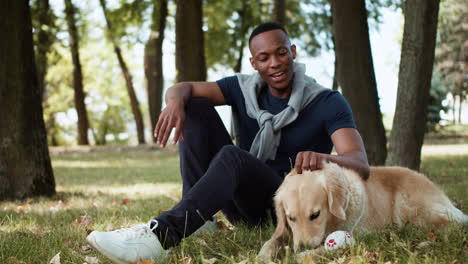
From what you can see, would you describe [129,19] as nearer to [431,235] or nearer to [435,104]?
[435,104]

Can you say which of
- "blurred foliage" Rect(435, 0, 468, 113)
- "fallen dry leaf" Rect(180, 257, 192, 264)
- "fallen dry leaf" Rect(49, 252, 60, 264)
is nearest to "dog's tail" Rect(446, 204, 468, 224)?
"fallen dry leaf" Rect(180, 257, 192, 264)

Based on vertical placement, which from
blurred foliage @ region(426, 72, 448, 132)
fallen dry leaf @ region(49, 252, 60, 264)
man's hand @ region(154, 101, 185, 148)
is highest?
man's hand @ region(154, 101, 185, 148)

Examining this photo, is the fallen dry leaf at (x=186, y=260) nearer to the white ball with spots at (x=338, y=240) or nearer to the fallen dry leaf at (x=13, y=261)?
the white ball with spots at (x=338, y=240)

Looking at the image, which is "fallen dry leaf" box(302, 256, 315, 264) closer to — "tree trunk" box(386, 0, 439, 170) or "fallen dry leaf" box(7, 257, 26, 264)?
"fallen dry leaf" box(7, 257, 26, 264)

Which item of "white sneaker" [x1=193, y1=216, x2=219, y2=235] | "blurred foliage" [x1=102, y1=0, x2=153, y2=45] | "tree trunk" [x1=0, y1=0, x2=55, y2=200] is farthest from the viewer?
"blurred foliage" [x1=102, y1=0, x2=153, y2=45]

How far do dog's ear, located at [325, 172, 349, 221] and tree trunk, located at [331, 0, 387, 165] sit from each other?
5.08 metres

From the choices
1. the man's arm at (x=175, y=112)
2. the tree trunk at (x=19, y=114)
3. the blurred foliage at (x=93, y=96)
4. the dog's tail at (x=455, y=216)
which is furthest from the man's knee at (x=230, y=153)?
the blurred foliage at (x=93, y=96)

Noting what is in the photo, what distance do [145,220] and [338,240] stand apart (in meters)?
2.51

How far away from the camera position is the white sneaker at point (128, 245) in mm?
3061

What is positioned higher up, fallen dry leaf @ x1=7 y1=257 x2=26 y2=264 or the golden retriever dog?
the golden retriever dog

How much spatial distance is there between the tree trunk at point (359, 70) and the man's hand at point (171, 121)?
196 inches

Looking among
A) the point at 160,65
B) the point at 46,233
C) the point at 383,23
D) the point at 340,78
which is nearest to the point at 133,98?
the point at 160,65

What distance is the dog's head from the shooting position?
3283 millimetres

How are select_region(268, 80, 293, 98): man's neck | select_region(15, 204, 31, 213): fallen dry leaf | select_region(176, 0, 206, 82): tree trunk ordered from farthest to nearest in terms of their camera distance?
select_region(176, 0, 206, 82): tree trunk
select_region(15, 204, 31, 213): fallen dry leaf
select_region(268, 80, 293, 98): man's neck
